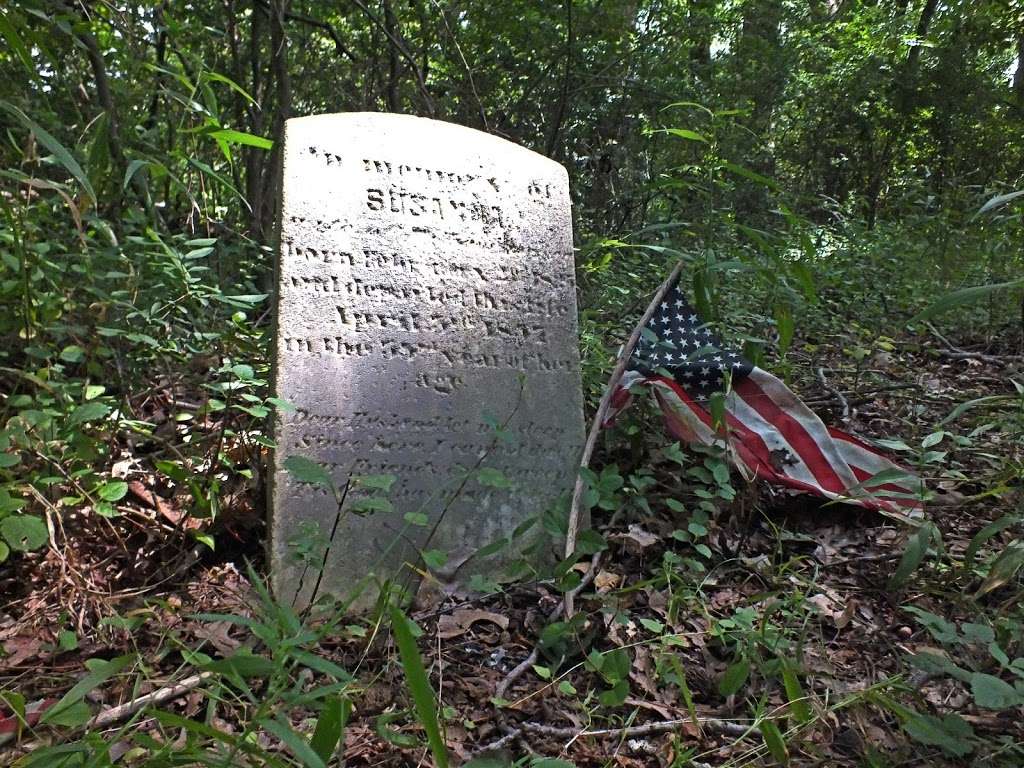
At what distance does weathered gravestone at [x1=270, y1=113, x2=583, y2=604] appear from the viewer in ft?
7.78

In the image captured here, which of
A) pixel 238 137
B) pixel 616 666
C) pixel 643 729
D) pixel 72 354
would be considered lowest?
pixel 643 729

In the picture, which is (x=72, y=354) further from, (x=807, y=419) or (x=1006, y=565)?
(x=1006, y=565)

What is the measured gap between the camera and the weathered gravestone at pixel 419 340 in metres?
2.37

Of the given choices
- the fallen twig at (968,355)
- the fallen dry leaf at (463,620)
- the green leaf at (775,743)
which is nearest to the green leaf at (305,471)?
the fallen dry leaf at (463,620)

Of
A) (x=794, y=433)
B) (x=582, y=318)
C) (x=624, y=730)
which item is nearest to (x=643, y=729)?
(x=624, y=730)

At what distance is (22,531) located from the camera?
1843 mm

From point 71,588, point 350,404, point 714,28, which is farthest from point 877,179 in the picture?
point 71,588

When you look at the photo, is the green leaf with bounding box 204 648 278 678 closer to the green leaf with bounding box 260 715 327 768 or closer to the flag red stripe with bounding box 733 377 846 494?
the green leaf with bounding box 260 715 327 768

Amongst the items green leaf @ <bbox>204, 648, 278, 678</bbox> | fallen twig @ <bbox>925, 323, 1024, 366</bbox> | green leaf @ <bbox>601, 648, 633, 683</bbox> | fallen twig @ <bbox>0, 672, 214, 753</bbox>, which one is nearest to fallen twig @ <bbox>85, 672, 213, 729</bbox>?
fallen twig @ <bbox>0, 672, 214, 753</bbox>

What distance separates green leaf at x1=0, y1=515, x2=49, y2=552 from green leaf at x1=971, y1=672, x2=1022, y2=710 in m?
1.94

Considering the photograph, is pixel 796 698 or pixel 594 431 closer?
pixel 796 698

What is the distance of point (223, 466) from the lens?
2467mm

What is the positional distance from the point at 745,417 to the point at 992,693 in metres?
1.40

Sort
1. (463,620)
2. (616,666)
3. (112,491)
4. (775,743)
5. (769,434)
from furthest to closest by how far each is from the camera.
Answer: (769,434), (463,620), (112,491), (616,666), (775,743)
